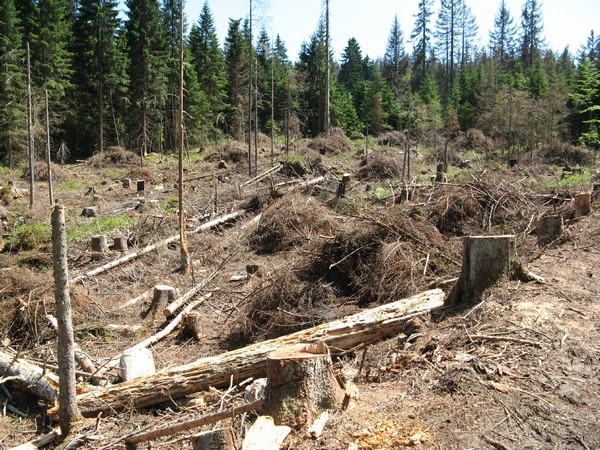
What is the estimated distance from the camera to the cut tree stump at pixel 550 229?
27.6 ft

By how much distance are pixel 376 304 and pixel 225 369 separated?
246 cm

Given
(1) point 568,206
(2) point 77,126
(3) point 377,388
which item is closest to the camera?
(3) point 377,388

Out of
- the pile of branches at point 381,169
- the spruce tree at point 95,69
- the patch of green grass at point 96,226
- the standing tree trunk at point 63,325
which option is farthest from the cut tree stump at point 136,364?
the spruce tree at point 95,69

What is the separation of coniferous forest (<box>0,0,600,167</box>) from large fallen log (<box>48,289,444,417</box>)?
65.9ft

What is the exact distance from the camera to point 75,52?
1385 inches

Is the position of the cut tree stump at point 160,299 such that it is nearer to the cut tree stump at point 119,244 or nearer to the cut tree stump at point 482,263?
the cut tree stump at point 119,244

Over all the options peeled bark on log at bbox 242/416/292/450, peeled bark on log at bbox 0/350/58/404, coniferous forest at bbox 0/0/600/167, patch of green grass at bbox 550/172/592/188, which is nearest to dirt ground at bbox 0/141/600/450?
peeled bark on log at bbox 242/416/292/450

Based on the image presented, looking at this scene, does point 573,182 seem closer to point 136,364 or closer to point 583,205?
point 583,205

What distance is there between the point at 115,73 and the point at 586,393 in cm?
3628

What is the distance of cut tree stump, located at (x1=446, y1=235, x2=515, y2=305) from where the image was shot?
222 inches

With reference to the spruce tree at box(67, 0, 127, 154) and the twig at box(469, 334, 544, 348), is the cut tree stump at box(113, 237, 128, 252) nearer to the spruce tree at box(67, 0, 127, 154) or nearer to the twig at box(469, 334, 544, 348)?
the twig at box(469, 334, 544, 348)

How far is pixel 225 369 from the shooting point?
5469 mm

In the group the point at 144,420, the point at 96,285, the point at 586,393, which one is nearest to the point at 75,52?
the point at 96,285

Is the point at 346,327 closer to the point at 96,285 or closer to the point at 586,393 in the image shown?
the point at 586,393
